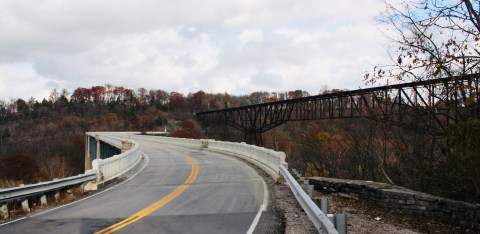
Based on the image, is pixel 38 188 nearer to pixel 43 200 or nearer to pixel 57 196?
pixel 43 200

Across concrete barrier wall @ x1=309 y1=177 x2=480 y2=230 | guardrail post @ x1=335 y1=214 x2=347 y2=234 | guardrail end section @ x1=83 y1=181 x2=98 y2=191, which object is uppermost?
guardrail post @ x1=335 y1=214 x2=347 y2=234

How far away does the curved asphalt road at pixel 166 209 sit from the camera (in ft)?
31.7

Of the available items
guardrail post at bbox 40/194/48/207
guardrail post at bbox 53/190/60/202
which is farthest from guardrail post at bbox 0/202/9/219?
guardrail post at bbox 53/190/60/202

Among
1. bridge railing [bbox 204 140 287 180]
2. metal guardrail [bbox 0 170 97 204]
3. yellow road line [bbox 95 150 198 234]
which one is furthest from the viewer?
bridge railing [bbox 204 140 287 180]

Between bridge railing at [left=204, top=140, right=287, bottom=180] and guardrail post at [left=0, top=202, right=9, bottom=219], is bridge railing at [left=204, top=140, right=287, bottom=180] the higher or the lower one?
the higher one

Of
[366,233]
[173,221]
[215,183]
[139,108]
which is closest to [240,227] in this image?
[173,221]

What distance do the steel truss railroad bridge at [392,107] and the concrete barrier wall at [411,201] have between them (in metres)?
2.34

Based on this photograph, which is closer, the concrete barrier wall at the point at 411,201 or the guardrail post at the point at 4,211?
the concrete barrier wall at the point at 411,201

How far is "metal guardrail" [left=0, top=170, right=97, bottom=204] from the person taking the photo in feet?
39.6

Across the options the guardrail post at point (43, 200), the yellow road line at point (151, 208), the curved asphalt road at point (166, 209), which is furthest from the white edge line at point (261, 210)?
the guardrail post at point (43, 200)

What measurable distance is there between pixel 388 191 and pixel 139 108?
190 meters

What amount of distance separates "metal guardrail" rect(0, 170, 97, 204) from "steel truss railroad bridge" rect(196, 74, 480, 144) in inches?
427

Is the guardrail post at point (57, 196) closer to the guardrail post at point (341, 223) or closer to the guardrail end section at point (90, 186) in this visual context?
the guardrail end section at point (90, 186)

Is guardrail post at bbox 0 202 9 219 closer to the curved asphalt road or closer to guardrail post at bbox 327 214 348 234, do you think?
the curved asphalt road
